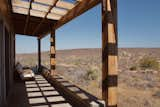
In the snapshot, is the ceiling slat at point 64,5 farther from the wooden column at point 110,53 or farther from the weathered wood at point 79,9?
the wooden column at point 110,53

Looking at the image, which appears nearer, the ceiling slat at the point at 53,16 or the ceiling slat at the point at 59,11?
the ceiling slat at the point at 59,11

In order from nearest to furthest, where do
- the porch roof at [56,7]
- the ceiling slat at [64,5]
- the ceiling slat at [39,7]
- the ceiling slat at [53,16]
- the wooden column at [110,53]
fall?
the wooden column at [110,53]
the porch roof at [56,7]
the ceiling slat at [64,5]
the ceiling slat at [39,7]
the ceiling slat at [53,16]

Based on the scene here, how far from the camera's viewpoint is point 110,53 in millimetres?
4000

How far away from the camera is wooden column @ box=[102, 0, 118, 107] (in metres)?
3.96

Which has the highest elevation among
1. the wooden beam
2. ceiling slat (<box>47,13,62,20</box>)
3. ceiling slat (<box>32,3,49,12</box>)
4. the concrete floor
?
ceiling slat (<box>32,3,49,12</box>)

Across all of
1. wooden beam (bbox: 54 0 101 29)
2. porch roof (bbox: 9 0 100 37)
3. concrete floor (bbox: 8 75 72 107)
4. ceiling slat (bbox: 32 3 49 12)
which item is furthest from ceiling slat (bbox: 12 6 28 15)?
concrete floor (bbox: 8 75 72 107)

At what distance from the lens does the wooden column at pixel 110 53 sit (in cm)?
396

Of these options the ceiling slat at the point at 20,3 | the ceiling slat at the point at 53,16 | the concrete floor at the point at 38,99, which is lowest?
the concrete floor at the point at 38,99

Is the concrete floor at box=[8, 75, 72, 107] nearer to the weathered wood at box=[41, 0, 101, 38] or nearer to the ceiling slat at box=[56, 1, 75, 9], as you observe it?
the weathered wood at box=[41, 0, 101, 38]

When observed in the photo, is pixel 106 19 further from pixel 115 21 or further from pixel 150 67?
pixel 150 67

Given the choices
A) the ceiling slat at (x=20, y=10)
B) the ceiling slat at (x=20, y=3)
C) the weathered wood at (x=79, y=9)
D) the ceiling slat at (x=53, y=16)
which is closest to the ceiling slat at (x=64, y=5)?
the weathered wood at (x=79, y=9)

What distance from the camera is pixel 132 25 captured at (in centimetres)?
4488

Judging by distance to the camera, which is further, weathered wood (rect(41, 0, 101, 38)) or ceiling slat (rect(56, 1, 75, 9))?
ceiling slat (rect(56, 1, 75, 9))

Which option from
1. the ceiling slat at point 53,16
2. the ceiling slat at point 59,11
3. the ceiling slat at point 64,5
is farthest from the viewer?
the ceiling slat at point 53,16
